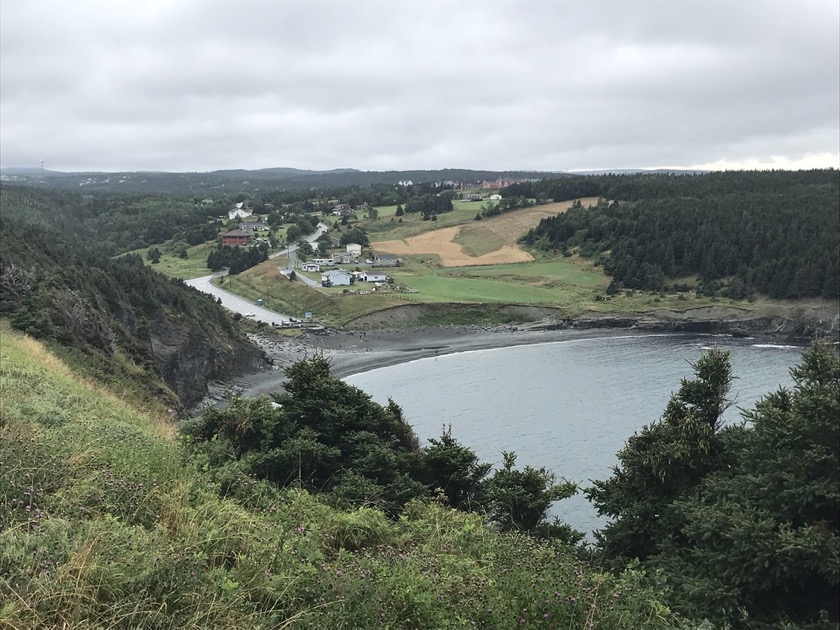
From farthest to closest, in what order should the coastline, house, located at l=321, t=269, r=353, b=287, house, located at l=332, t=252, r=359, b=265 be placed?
Answer: house, located at l=332, t=252, r=359, b=265, house, located at l=321, t=269, r=353, b=287, the coastline

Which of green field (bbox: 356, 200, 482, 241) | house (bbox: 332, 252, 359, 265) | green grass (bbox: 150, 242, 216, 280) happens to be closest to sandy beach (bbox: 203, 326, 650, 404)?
house (bbox: 332, 252, 359, 265)

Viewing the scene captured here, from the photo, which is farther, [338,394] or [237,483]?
[338,394]

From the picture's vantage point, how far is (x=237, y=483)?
7.88m

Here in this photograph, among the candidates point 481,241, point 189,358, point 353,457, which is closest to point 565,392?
point 189,358

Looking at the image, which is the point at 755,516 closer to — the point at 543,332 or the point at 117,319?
the point at 117,319

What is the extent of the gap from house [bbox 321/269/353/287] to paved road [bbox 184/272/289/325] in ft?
32.8

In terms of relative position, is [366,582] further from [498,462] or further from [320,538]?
[498,462]

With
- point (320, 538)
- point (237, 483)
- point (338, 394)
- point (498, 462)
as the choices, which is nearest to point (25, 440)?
point (237, 483)

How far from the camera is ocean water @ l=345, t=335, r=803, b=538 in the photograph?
33.3 meters

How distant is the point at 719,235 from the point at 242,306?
7221cm

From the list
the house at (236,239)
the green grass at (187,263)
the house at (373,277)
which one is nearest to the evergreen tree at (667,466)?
the house at (373,277)

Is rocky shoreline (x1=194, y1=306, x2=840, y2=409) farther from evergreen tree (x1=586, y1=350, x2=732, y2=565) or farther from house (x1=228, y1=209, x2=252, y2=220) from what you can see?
house (x1=228, y1=209, x2=252, y2=220)

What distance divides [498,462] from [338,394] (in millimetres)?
17646

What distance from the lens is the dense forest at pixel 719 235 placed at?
82.9 meters
